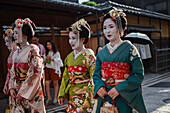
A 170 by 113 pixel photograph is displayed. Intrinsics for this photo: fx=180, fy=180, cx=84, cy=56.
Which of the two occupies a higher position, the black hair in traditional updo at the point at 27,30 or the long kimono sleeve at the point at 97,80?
the black hair in traditional updo at the point at 27,30

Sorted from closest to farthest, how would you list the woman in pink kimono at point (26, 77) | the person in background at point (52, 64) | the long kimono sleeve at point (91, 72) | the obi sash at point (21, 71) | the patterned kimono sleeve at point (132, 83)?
the patterned kimono sleeve at point (132, 83) < the long kimono sleeve at point (91, 72) < the woman in pink kimono at point (26, 77) < the obi sash at point (21, 71) < the person in background at point (52, 64)

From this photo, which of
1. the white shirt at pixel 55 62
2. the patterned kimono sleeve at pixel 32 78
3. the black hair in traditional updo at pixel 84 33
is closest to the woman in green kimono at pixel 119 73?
the black hair in traditional updo at pixel 84 33

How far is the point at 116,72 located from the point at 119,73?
38 millimetres

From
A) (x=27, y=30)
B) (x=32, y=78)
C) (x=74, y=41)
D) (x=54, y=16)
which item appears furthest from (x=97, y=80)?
(x=54, y=16)

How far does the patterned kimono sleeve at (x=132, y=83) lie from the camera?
2.10 meters

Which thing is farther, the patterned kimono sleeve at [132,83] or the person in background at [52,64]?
the person in background at [52,64]

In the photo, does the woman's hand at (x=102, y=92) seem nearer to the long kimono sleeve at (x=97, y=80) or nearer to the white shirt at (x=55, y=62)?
the long kimono sleeve at (x=97, y=80)

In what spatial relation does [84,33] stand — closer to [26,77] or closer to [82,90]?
[82,90]

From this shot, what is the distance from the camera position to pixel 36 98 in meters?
3.05

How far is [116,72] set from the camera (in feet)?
7.28

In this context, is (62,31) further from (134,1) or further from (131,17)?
(134,1)

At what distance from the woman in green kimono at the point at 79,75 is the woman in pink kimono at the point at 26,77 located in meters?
0.43

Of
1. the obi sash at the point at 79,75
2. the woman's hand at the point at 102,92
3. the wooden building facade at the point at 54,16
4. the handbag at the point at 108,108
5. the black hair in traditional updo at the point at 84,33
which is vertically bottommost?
the handbag at the point at 108,108

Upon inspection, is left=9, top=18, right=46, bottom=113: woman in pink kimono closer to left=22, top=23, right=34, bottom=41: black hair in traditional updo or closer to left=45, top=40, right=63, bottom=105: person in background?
left=22, top=23, right=34, bottom=41: black hair in traditional updo
